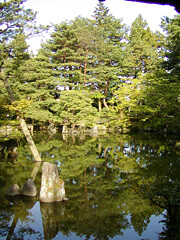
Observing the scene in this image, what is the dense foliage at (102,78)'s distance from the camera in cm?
1977

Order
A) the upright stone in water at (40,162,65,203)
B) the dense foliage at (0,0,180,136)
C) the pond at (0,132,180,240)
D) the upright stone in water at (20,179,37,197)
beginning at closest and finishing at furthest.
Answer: the pond at (0,132,180,240) < the upright stone in water at (40,162,65,203) < the upright stone in water at (20,179,37,197) < the dense foliage at (0,0,180,136)

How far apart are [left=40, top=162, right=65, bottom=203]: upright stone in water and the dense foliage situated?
1389 cm

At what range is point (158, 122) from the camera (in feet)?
61.9

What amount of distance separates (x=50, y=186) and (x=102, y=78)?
21.5m

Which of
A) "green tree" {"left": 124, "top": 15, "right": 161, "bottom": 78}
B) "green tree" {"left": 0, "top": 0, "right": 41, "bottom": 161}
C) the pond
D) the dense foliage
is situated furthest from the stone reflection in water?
"green tree" {"left": 124, "top": 15, "right": 161, "bottom": 78}

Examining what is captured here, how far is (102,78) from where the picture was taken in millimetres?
25484

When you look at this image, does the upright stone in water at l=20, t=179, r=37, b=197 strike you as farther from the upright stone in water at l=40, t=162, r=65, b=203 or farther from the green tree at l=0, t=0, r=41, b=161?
the green tree at l=0, t=0, r=41, b=161

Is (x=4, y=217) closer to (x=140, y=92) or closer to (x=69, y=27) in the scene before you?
(x=140, y=92)

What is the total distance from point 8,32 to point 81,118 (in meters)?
13.1

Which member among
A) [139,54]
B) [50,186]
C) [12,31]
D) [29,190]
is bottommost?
[29,190]

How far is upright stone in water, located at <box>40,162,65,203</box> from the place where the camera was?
5.16m

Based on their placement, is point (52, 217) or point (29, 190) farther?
point (29, 190)

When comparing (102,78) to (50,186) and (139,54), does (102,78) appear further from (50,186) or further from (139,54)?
(50,186)

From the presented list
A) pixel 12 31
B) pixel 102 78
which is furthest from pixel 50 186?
pixel 102 78
